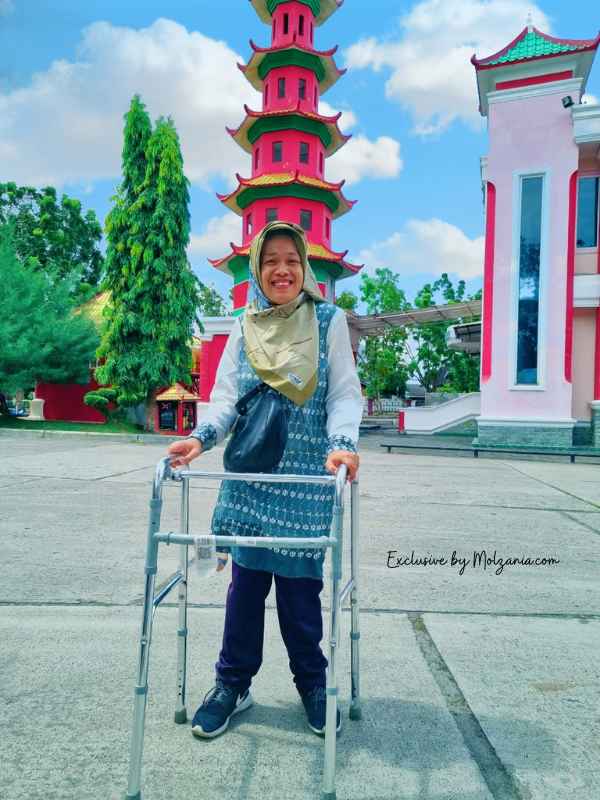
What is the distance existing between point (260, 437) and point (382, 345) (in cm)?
3247

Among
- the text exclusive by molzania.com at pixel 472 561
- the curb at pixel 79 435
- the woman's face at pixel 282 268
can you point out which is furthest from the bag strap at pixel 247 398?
the curb at pixel 79 435

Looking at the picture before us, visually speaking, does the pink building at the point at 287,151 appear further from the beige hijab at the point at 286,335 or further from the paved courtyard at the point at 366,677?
the beige hijab at the point at 286,335

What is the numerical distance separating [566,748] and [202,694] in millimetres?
1251

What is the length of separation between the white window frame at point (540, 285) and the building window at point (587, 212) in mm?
1387

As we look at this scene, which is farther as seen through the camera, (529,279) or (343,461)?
(529,279)

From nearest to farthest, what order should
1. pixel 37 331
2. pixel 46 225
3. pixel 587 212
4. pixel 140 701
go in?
pixel 140 701 → pixel 587 212 → pixel 37 331 → pixel 46 225

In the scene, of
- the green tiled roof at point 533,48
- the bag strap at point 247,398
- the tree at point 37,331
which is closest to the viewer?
the bag strap at point 247,398

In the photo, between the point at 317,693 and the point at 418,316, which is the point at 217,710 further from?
the point at 418,316

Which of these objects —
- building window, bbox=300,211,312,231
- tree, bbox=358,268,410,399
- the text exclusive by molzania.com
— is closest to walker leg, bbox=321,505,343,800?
the text exclusive by molzania.com

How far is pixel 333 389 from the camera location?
81.6 inches

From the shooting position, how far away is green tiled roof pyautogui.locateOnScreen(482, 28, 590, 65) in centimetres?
1352

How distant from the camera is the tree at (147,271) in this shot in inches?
722

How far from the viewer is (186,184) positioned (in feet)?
62.1

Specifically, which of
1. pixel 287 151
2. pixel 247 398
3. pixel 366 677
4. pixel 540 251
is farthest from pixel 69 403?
pixel 247 398
